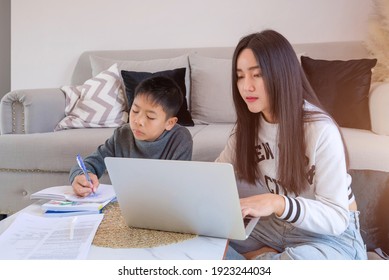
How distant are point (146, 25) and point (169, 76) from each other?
403 mm

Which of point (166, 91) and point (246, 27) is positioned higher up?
point (246, 27)

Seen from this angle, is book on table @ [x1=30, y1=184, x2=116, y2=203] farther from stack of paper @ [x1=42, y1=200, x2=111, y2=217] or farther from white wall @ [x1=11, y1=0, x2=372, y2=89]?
white wall @ [x1=11, y1=0, x2=372, y2=89]

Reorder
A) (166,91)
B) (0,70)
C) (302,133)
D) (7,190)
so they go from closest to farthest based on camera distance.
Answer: (302,133) → (166,91) → (7,190) → (0,70)

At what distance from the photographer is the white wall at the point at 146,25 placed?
1675mm

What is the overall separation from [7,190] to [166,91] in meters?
0.75

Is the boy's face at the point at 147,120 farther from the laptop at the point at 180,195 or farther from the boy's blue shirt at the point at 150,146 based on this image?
the laptop at the point at 180,195

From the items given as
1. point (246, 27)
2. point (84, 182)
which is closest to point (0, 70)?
point (246, 27)

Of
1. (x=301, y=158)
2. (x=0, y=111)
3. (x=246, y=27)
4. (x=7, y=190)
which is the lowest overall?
(x=7, y=190)

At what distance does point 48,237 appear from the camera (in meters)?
0.61

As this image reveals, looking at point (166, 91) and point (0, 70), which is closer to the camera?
point (166, 91)

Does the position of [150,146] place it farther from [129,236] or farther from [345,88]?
[345,88]
